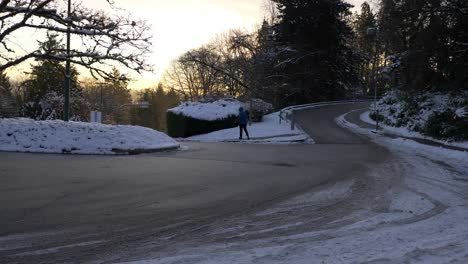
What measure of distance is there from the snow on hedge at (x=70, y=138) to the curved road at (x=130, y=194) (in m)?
1.00

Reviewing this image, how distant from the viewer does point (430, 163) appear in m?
12.6

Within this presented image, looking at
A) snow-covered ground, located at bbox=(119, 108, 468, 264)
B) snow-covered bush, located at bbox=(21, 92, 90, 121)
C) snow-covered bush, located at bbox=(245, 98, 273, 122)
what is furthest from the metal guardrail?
snow-covered bush, located at bbox=(21, 92, 90, 121)

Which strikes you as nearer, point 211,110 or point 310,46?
point 211,110

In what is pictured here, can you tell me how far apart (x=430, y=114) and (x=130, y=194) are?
17.8 meters

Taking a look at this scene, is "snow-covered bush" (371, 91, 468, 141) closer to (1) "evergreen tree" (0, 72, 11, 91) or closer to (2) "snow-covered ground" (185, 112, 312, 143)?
(2) "snow-covered ground" (185, 112, 312, 143)

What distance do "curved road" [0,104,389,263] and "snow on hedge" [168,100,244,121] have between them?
625 inches

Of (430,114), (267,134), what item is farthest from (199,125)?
(430,114)

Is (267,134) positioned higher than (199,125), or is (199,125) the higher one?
(199,125)

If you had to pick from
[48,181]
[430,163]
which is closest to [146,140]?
[48,181]

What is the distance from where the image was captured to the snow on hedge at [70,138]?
571 inches

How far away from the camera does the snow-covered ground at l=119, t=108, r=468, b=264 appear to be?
14.6 ft

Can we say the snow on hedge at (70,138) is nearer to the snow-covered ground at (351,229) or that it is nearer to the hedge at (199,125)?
the snow-covered ground at (351,229)

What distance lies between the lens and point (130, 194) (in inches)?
301

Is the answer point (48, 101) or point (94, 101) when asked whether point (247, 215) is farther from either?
point (94, 101)
